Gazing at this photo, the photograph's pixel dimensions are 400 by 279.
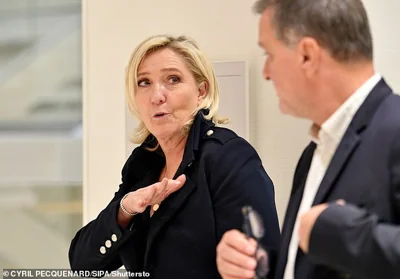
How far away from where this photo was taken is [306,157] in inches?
34.4

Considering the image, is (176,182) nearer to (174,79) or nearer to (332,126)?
(174,79)

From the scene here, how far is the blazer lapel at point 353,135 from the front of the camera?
70 centimetres

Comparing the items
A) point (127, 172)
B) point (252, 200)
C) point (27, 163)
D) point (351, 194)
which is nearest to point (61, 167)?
point (27, 163)

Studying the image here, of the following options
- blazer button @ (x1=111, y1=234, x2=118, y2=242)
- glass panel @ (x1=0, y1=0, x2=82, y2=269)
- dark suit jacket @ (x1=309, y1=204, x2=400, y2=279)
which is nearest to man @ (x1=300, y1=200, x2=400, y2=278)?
dark suit jacket @ (x1=309, y1=204, x2=400, y2=279)

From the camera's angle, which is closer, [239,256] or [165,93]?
[239,256]

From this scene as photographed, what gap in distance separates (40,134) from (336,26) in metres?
1.50

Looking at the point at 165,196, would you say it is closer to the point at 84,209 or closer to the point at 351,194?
the point at 351,194

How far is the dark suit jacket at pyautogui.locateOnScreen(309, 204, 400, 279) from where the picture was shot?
1.91 ft

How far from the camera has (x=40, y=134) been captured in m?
1.97

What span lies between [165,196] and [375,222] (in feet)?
1.82

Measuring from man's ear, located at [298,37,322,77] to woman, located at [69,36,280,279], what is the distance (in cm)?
36

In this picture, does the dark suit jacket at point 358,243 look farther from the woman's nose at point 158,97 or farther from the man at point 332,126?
the woman's nose at point 158,97

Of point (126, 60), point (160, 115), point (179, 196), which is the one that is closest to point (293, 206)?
point (179, 196)

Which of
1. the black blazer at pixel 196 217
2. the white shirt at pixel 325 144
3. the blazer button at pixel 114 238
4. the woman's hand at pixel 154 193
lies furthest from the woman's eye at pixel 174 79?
the white shirt at pixel 325 144
